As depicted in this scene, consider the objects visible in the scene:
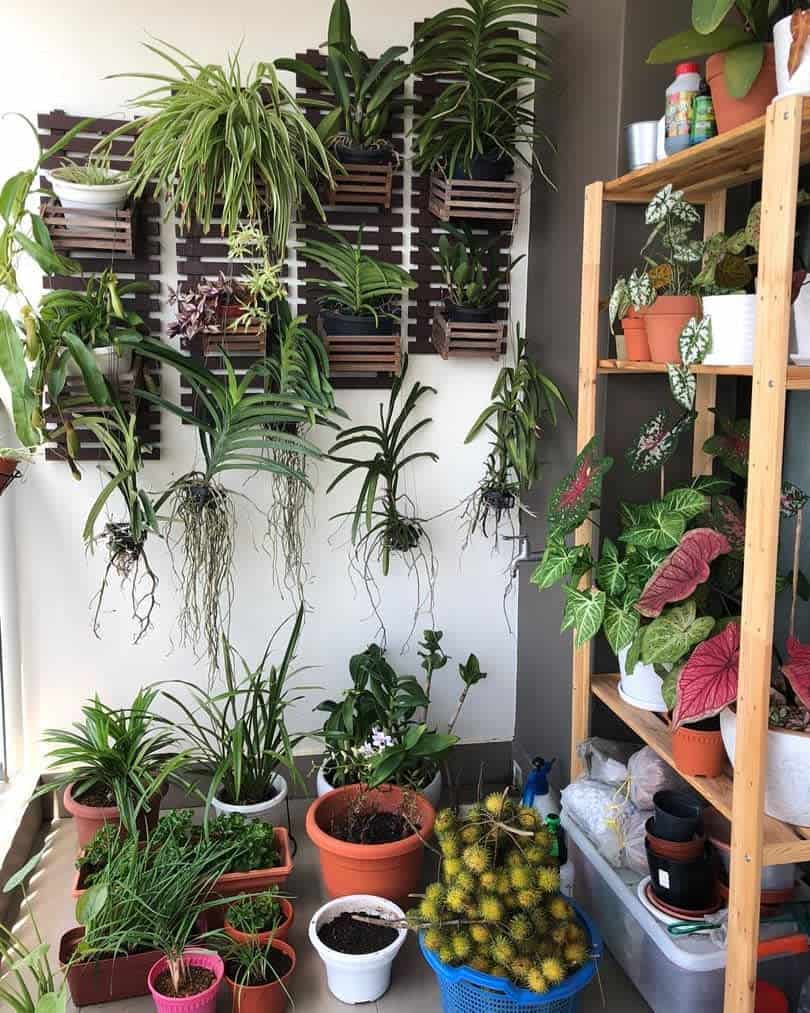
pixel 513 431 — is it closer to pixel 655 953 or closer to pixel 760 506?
pixel 760 506

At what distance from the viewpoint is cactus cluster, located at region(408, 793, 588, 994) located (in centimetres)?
192

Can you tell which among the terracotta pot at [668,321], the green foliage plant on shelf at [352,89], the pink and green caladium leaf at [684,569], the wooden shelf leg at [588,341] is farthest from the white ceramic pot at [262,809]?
the green foliage plant on shelf at [352,89]

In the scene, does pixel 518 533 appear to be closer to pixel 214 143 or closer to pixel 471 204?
pixel 471 204

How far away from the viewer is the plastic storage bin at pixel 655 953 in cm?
200

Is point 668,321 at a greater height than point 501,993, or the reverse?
point 668,321

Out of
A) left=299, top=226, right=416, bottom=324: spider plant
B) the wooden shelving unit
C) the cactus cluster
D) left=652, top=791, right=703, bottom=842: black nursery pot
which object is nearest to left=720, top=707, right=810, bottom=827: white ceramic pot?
the wooden shelving unit

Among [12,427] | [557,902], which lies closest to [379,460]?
[12,427]

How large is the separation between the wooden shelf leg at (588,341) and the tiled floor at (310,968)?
675mm

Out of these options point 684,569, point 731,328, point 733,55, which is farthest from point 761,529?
point 733,55

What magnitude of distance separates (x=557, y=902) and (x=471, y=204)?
186cm

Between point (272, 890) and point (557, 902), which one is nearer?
point (557, 902)

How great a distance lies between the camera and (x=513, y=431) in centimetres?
290

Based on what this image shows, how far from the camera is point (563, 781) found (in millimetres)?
2834

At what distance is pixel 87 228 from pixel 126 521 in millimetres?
835
